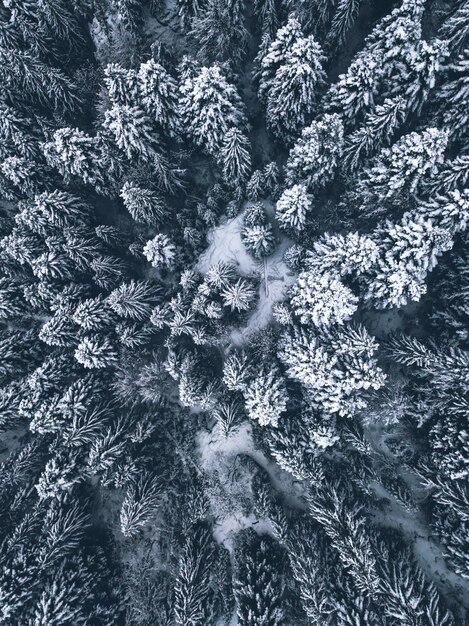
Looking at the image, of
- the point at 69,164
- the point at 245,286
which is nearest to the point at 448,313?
the point at 245,286

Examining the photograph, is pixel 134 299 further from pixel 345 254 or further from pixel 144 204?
pixel 345 254

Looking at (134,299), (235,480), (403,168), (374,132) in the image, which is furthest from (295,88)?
(235,480)

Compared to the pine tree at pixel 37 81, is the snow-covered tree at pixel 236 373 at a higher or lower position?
lower

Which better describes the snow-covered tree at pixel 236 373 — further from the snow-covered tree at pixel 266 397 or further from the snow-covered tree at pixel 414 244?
the snow-covered tree at pixel 414 244

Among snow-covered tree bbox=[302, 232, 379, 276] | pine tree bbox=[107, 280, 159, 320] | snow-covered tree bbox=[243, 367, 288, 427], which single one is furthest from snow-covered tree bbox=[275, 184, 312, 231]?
pine tree bbox=[107, 280, 159, 320]

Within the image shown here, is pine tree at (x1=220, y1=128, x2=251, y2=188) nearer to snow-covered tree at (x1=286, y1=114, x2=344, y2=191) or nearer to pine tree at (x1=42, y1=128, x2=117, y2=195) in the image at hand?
snow-covered tree at (x1=286, y1=114, x2=344, y2=191)

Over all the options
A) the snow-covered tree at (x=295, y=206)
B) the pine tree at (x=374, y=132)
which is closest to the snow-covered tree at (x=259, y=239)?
the snow-covered tree at (x=295, y=206)

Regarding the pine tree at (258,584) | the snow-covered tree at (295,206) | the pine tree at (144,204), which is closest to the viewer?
the pine tree at (258,584)
